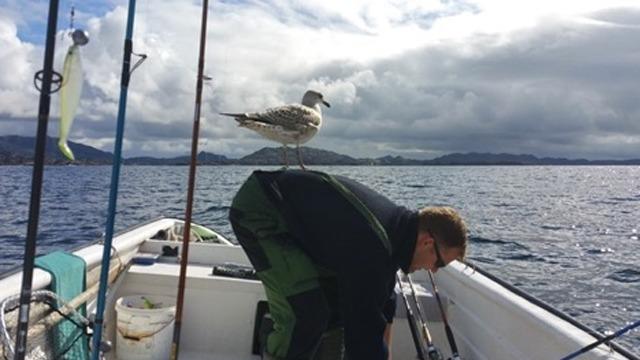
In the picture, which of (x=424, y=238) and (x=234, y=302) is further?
(x=234, y=302)

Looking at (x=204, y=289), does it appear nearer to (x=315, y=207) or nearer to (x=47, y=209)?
(x=315, y=207)

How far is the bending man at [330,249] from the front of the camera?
228cm

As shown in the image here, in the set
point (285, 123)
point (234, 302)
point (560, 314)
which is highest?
point (285, 123)

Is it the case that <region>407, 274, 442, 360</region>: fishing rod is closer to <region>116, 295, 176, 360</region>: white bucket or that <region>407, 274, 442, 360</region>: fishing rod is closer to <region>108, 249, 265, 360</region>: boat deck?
<region>108, 249, 265, 360</region>: boat deck

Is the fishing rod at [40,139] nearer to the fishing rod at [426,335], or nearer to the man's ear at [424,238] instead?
the man's ear at [424,238]

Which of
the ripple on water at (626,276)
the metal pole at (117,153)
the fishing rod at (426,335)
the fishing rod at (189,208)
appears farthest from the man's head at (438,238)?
the ripple on water at (626,276)

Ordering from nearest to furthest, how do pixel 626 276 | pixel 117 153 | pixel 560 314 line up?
pixel 117 153 < pixel 560 314 < pixel 626 276

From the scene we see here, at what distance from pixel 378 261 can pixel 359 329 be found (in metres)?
0.28

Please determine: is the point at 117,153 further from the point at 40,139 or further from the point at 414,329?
the point at 414,329

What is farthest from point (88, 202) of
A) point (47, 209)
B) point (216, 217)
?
point (216, 217)

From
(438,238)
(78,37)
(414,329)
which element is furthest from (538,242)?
(78,37)

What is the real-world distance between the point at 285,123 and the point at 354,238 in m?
1.57

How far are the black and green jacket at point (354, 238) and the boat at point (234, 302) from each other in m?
1.51

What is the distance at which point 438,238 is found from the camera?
2.44m
